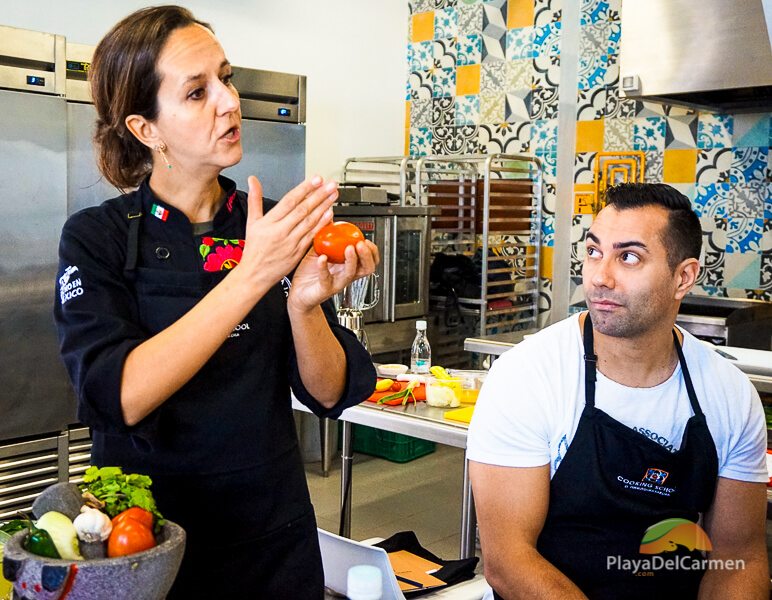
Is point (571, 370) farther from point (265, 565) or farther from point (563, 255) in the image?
point (563, 255)

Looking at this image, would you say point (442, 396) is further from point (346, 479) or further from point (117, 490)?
point (117, 490)

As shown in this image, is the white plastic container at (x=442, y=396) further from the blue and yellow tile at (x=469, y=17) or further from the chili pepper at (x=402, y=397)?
the blue and yellow tile at (x=469, y=17)

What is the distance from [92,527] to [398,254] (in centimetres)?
481

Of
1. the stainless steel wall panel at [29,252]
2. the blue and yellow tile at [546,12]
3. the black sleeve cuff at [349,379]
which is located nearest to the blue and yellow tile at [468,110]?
the blue and yellow tile at [546,12]

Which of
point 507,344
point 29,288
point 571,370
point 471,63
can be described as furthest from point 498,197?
point 571,370

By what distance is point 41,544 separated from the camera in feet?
3.06

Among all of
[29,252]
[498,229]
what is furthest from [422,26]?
[29,252]

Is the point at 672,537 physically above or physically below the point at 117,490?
below

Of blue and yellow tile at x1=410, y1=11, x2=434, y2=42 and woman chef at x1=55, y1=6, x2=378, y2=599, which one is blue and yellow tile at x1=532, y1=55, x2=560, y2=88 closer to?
blue and yellow tile at x1=410, y1=11, x2=434, y2=42

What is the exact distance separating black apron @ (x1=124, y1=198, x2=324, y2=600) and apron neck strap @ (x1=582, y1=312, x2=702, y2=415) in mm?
667

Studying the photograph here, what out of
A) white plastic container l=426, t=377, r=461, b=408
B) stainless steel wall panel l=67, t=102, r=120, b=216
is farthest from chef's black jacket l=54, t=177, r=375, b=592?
stainless steel wall panel l=67, t=102, r=120, b=216

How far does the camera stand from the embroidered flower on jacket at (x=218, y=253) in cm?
147

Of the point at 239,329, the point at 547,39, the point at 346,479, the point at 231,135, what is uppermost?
the point at 547,39

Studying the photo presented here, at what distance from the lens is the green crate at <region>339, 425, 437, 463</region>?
559 centimetres
